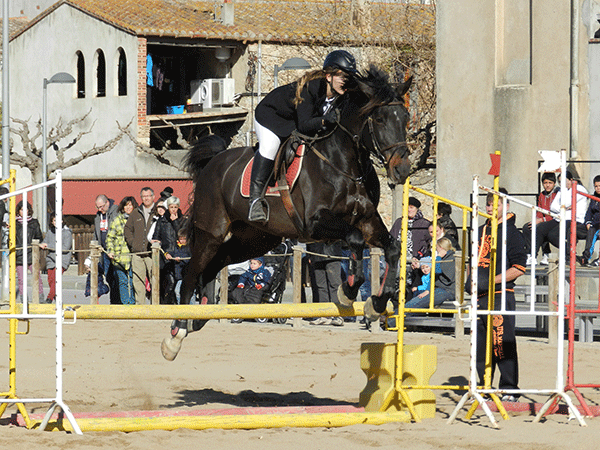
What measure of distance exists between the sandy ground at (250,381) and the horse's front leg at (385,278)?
81cm

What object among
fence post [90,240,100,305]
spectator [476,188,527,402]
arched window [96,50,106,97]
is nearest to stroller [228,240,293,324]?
fence post [90,240,100,305]

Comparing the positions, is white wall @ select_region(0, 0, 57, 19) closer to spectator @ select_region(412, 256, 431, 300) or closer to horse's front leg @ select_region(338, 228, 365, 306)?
spectator @ select_region(412, 256, 431, 300)

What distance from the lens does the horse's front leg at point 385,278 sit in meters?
6.77

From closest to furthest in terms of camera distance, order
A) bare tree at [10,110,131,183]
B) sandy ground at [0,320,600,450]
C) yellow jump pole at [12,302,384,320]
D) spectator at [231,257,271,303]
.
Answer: sandy ground at [0,320,600,450], yellow jump pole at [12,302,384,320], spectator at [231,257,271,303], bare tree at [10,110,131,183]

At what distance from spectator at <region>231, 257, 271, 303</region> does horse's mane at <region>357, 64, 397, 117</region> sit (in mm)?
6259

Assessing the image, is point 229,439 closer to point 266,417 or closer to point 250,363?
point 266,417

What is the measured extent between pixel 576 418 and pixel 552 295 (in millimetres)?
4642

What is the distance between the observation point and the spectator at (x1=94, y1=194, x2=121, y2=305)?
1416 cm

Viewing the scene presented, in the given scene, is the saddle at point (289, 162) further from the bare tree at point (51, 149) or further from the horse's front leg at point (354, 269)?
the bare tree at point (51, 149)

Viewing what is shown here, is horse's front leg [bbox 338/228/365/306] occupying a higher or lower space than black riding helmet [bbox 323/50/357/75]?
lower

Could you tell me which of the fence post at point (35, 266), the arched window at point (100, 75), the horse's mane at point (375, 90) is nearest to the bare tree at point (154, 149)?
the arched window at point (100, 75)

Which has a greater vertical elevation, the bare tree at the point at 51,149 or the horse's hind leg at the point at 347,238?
the bare tree at the point at 51,149

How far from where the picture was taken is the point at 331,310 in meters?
6.84

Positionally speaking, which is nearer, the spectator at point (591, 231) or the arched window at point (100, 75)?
the spectator at point (591, 231)
